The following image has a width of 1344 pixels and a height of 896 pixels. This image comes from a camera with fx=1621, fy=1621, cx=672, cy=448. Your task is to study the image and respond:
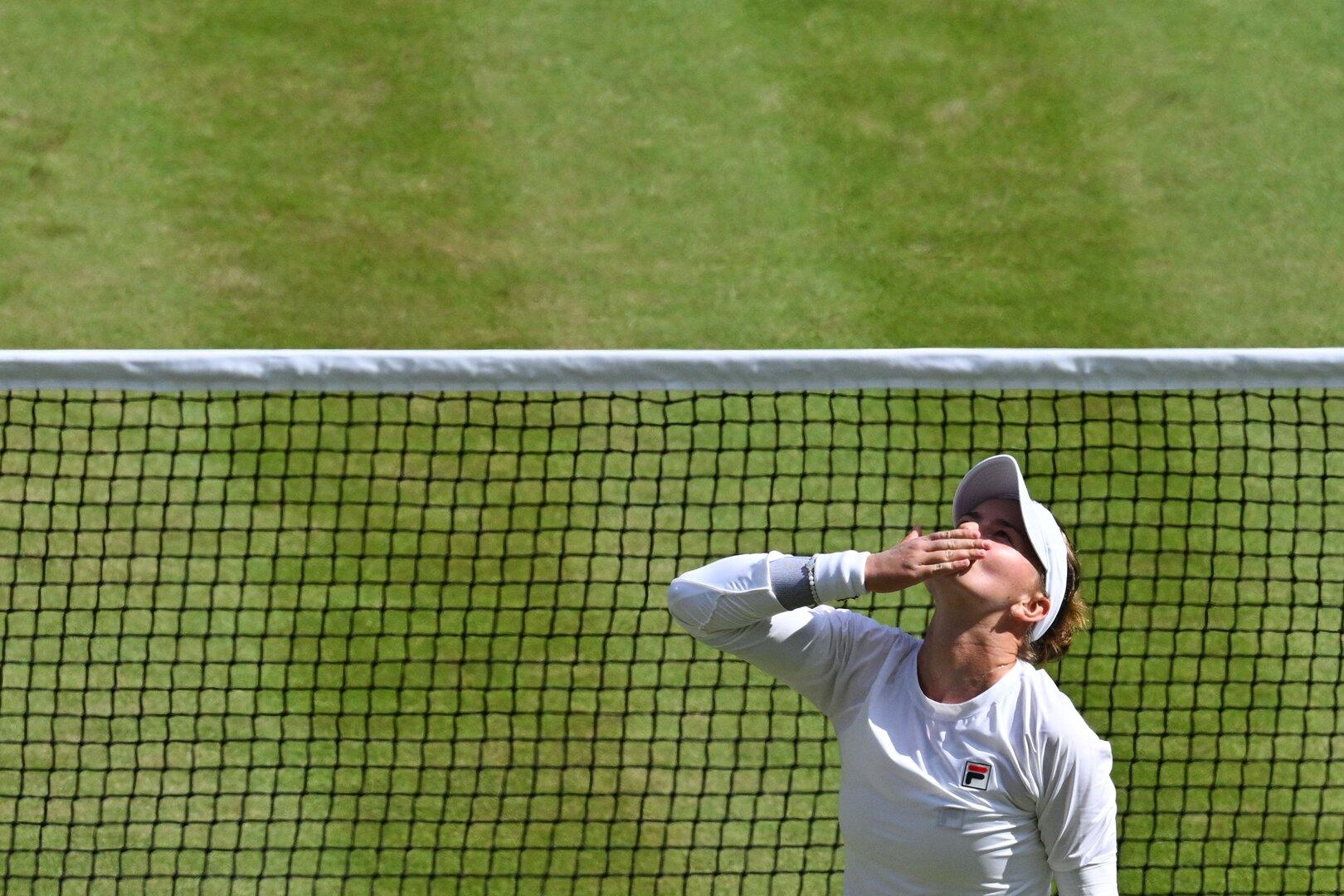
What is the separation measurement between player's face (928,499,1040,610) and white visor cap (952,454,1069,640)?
0.03m

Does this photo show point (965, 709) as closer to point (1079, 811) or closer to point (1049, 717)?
point (1049, 717)

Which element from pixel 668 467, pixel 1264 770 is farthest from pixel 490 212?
pixel 1264 770

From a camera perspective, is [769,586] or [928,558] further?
[769,586]

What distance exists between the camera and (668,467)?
356 inches

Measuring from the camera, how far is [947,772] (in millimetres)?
4391

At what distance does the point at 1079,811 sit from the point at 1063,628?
577 mm

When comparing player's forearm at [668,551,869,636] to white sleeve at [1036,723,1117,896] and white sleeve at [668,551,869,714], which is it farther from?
white sleeve at [1036,723,1117,896]

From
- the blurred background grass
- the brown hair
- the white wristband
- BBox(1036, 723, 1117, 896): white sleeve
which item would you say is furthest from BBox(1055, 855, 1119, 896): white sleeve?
the blurred background grass

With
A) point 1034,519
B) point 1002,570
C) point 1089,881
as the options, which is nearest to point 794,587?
point 1002,570

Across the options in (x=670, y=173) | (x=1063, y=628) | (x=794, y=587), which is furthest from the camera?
(x=670, y=173)

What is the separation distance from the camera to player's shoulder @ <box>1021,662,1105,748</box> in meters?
4.32

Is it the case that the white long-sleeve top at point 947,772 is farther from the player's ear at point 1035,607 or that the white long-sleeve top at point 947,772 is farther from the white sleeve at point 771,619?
the player's ear at point 1035,607

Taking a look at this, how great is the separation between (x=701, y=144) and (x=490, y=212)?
5.15 feet

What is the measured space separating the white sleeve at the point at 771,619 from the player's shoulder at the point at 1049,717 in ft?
1.80
